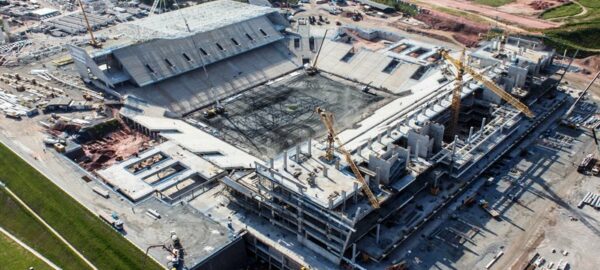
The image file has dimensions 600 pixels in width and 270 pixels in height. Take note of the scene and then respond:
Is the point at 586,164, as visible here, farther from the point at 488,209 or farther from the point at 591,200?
the point at 488,209

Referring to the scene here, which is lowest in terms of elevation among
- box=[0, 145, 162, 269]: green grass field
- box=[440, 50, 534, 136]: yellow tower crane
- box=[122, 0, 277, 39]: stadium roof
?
box=[0, 145, 162, 269]: green grass field

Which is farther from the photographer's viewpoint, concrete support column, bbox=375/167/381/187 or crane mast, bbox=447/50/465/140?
crane mast, bbox=447/50/465/140

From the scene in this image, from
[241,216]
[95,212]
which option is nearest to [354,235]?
[241,216]

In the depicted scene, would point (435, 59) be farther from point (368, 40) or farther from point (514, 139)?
point (514, 139)

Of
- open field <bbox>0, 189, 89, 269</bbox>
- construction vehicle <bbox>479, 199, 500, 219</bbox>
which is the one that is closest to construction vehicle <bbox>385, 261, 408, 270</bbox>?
construction vehicle <bbox>479, 199, 500, 219</bbox>

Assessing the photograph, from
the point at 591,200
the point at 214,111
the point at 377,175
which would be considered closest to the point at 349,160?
the point at 377,175

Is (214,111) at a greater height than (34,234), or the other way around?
(214,111)

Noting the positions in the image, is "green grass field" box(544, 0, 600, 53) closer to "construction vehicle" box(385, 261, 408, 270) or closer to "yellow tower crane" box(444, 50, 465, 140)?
"yellow tower crane" box(444, 50, 465, 140)

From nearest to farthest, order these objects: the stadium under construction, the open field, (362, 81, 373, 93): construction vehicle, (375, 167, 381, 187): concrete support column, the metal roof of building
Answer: the stadium under construction < (375, 167, 381, 187): concrete support column < the open field < the metal roof of building < (362, 81, 373, 93): construction vehicle
